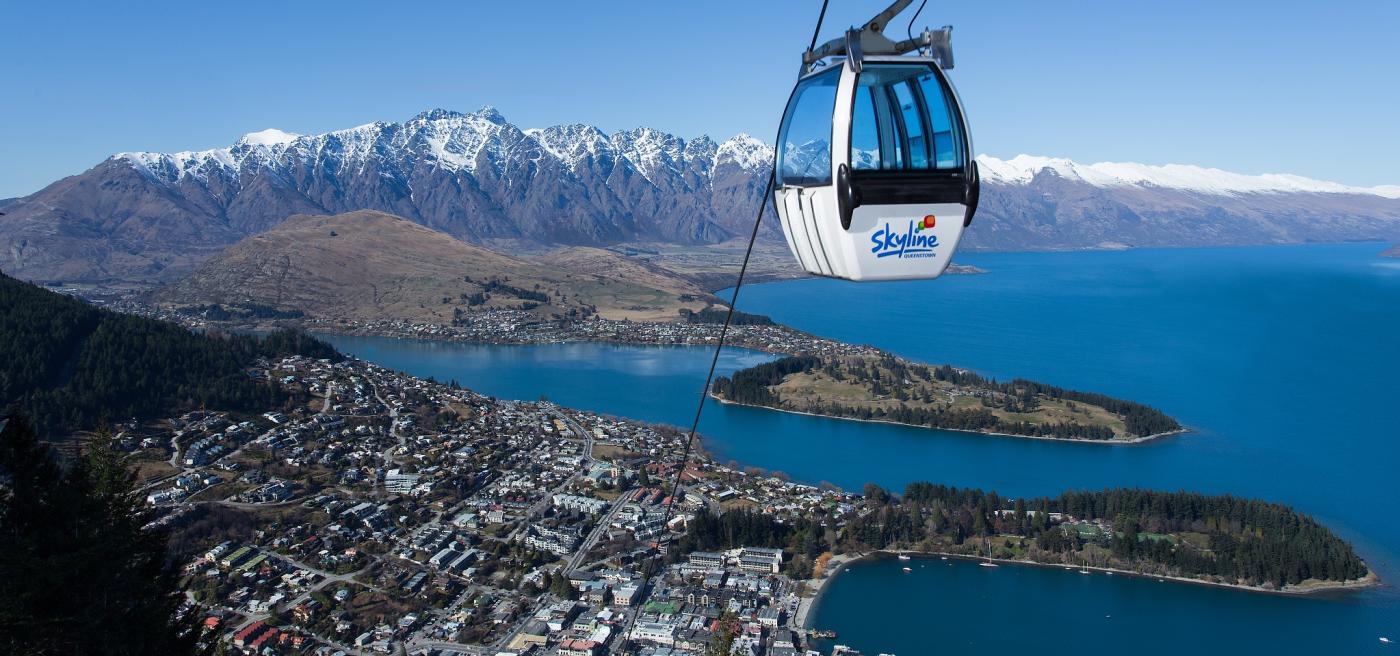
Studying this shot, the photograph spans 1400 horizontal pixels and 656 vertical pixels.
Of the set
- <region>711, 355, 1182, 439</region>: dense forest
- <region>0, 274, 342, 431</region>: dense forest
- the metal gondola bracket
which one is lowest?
<region>711, 355, 1182, 439</region>: dense forest

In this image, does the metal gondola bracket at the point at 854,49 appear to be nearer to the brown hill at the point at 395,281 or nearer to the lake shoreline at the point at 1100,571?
the lake shoreline at the point at 1100,571

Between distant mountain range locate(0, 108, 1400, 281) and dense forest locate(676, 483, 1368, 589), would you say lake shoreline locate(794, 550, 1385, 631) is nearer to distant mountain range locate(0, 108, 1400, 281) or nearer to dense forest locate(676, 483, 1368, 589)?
dense forest locate(676, 483, 1368, 589)

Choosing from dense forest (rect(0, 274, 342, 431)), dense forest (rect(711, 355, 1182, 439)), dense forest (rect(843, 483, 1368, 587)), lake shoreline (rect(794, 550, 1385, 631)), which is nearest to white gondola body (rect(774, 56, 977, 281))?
→ lake shoreline (rect(794, 550, 1385, 631))

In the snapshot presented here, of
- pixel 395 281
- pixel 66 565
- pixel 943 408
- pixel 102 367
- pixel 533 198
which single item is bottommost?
pixel 943 408

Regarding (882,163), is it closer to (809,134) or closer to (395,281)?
(809,134)

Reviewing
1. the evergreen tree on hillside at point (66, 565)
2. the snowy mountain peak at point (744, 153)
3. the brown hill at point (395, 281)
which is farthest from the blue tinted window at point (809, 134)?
the snowy mountain peak at point (744, 153)

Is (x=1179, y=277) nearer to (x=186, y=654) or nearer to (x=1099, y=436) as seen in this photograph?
(x=1099, y=436)

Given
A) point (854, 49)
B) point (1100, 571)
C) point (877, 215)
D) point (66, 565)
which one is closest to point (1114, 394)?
Result: point (1100, 571)
